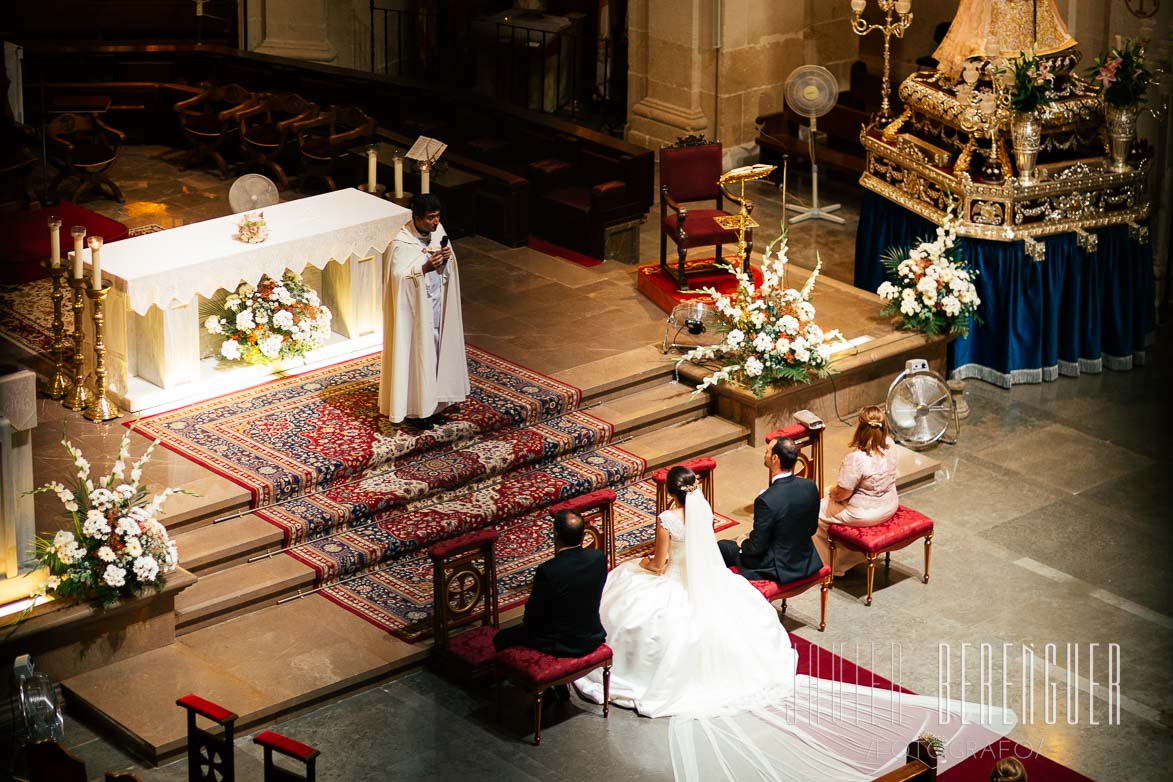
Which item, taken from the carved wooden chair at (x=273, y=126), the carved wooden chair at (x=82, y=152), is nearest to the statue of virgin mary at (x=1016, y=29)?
the carved wooden chair at (x=273, y=126)

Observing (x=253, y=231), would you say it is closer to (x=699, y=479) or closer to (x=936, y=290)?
(x=699, y=479)

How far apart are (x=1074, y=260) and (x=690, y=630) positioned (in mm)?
5535

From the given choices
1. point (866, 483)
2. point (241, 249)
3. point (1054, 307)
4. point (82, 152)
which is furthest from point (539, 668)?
point (82, 152)

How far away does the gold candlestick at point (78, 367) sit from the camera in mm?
11539

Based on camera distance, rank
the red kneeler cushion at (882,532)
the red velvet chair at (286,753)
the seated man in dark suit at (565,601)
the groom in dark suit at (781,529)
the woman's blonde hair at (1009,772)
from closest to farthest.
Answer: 1. the woman's blonde hair at (1009,772)
2. the red velvet chair at (286,753)
3. the seated man in dark suit at (565,601)
4. the groom in dark suit at (781,529)
5. the red kneeler cushion at (882,532)

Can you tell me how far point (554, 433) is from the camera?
38.7 feet

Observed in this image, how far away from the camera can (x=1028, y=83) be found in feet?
42.4

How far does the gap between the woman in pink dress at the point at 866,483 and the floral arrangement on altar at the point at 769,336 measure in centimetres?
175

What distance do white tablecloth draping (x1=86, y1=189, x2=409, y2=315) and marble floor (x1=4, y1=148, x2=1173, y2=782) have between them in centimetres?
100

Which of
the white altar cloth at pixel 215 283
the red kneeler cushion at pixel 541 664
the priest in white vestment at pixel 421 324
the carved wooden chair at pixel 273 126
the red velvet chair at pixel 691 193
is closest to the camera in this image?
the red kneeler cushion at pixel 541 664

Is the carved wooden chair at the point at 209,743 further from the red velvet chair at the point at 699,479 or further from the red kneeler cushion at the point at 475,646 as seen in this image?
the red velvet chair at the point at 699,479

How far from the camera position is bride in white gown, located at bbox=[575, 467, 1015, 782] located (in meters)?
9.12

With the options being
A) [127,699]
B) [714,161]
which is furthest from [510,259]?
[127,699]

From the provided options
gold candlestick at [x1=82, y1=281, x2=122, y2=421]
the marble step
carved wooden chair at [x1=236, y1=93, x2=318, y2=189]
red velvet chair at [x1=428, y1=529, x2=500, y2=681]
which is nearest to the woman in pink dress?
red velvet chair at [x1=428, y1=529, x2=500, y2=681]
